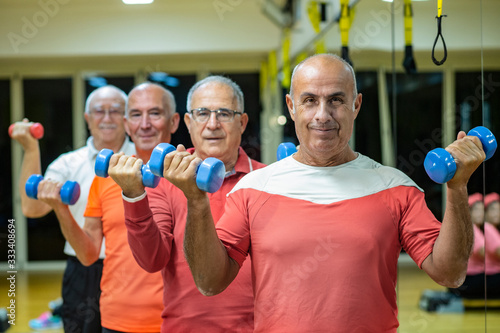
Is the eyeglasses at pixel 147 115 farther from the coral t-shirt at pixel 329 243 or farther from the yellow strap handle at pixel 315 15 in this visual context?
the yellow strap handle at pixel 315 15

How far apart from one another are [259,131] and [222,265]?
6.08 metres

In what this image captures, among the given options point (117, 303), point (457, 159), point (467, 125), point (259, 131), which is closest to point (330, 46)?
point (467, 125)

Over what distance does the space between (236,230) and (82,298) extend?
1.76 m

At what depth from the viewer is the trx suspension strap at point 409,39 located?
7.64ft

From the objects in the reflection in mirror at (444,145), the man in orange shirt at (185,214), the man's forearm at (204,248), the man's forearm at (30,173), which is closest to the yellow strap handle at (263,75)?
the reflection in mirror at (444,145)

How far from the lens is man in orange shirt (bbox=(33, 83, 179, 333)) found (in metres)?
2.12

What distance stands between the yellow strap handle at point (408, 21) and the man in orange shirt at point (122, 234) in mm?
1093

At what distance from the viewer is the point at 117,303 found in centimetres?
215

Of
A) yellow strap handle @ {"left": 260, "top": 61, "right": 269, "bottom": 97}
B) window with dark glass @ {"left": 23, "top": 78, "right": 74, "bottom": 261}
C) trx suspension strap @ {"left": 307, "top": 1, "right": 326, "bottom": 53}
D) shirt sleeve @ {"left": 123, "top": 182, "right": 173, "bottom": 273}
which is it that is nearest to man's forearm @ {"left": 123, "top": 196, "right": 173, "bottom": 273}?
shirt sleeve @ {"left": 123, "top": 182, "right": 173, "bottom": 273}

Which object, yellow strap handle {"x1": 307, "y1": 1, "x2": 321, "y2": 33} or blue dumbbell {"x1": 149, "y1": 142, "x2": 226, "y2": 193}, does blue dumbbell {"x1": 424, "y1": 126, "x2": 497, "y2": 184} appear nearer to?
blue dumbbell {"x1": 149, "y1": 142, "x2": 226, "y2": 193}

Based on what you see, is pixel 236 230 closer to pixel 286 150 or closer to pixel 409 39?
pixel 286 150

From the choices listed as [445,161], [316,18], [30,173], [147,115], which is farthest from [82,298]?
[316,18]

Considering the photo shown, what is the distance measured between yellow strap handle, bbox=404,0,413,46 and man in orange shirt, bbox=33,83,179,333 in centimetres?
109

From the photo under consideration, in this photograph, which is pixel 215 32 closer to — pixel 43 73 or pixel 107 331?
pixel 43 73
